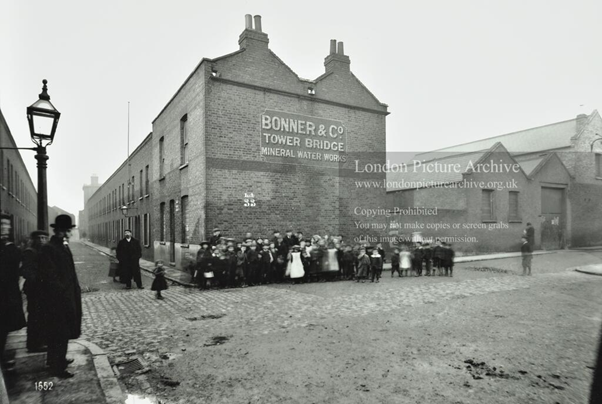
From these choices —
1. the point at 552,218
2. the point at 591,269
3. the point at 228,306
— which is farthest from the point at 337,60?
the point at 552,218

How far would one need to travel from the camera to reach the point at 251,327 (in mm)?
6406

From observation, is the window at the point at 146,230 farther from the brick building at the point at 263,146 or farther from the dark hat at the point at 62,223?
the dark hat at the point at 62,223

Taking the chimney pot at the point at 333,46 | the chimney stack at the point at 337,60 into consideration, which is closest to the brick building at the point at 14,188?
the chimney stack at the point at 337,60

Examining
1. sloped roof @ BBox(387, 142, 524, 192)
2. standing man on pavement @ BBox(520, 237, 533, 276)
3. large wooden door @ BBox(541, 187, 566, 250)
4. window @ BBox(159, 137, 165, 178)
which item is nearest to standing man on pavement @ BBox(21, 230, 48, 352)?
standing man on pavement @ BBox(520, 237, 533, 276)

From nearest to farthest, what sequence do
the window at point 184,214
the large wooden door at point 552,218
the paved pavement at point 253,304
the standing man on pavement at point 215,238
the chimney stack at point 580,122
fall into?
the paved pavement at point 253,304
the standing man on pavement at point 215,238
the window at point 184,214
the large wooden door at point 552,218
the chimney stack at point 580,122

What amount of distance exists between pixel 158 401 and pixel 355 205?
13257 millimetres

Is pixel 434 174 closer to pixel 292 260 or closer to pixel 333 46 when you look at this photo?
pixel 333 46

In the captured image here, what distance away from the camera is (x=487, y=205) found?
21.3 m

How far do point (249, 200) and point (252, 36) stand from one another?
20.9 feet

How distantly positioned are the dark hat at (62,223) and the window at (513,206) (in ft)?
→ 75.7

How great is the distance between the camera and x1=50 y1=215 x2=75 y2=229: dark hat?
441 centimetres

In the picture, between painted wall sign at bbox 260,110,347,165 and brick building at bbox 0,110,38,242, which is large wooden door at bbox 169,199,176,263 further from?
brick building at bbox 0,110,38,242

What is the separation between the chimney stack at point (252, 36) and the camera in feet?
45.9

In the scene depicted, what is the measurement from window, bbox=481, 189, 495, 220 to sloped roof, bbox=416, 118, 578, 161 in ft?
33.0
